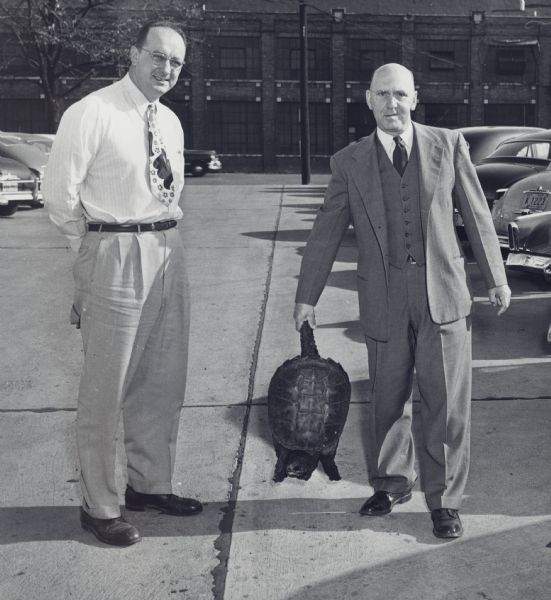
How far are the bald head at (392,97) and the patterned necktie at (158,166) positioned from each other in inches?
36.3

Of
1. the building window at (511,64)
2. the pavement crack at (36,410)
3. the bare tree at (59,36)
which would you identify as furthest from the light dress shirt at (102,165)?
the building window at (511,64)

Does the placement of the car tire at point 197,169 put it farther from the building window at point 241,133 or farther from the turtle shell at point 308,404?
the turtle shell at point 308,404

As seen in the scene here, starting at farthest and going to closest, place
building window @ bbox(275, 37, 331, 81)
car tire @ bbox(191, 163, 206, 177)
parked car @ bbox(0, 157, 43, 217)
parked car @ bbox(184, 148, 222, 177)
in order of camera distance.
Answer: building window @ bbox(275, 37, 331, 81)
car tire @ bbox(191, 163, 206, 177)
parked car @ bbox(184, 148, 222, 177)
parked car @ bbox(0, 157, 43, 217)

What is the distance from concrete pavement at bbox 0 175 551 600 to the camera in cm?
396

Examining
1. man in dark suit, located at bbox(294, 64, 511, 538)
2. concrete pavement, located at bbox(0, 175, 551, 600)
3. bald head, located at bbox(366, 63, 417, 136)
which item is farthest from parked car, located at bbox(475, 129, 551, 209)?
bald head, located at bbox(366, 63, 417, 136)

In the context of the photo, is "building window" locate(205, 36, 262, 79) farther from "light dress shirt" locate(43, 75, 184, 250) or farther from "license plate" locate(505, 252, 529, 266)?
"light dress shirt" locate(43, 75, 184, 250)

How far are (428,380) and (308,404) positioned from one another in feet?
1.79

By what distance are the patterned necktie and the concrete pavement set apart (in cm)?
147

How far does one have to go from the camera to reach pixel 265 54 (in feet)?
164

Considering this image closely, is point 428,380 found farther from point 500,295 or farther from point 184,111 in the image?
point 184,111

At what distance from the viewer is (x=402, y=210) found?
4445mm

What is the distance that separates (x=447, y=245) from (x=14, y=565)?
2.26 metres

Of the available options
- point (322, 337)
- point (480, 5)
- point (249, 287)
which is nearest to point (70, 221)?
point (322, 337)

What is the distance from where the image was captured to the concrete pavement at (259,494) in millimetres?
3955
